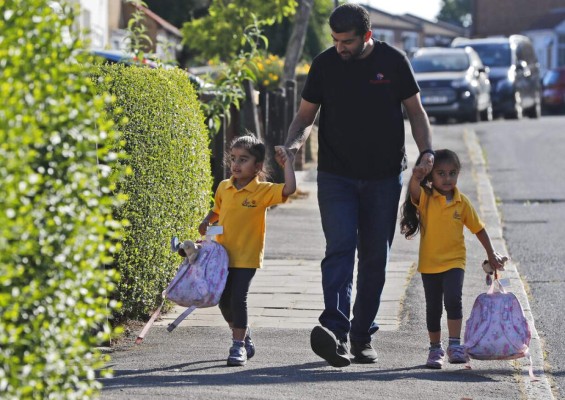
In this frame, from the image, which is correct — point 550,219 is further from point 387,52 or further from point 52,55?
point 52,55

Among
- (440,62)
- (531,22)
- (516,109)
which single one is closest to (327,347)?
(440,62)

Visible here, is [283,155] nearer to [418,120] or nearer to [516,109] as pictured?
[418,120]

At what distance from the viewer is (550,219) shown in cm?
1495

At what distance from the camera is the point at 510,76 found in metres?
34.6

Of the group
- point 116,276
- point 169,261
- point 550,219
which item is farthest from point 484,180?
point 116,276

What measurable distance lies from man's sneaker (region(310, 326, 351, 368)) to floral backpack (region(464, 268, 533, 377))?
72cm

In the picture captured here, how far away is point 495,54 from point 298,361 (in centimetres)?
2941

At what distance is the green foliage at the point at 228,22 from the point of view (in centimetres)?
1775

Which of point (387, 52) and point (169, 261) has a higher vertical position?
point (387, 52)

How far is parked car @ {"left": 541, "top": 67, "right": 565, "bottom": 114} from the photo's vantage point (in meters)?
45.4

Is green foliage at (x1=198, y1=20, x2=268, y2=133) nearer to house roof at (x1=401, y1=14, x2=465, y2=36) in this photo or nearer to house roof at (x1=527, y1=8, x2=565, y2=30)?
house roof at (x1=527, y1=8, x2=565, y2=30)

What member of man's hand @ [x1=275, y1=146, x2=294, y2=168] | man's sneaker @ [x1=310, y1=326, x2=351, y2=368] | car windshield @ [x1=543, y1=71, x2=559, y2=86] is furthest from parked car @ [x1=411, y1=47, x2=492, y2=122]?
man's sneaker @ [x1=310, y1=326, x2=351, y2=368]

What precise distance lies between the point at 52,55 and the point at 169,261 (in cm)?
437

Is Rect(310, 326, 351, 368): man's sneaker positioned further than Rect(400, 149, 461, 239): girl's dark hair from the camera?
No
